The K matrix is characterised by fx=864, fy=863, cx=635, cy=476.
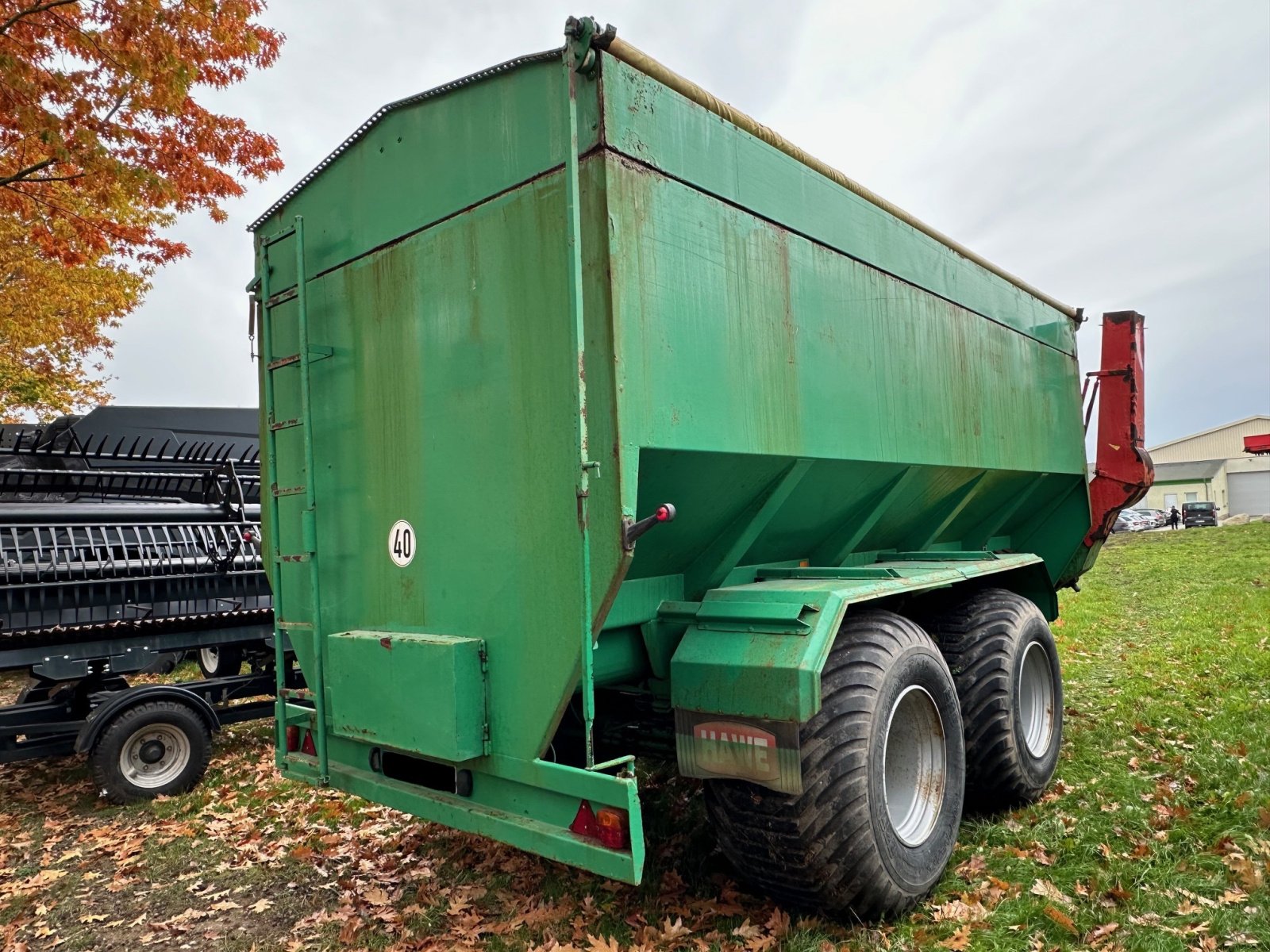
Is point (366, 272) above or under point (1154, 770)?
above

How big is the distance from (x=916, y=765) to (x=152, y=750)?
4.70 metres

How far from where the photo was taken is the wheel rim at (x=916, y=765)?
362cm

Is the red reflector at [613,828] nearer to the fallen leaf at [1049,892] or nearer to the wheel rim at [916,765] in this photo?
the wheel rim at [916,765]

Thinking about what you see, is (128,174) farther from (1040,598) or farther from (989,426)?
(1040,598)

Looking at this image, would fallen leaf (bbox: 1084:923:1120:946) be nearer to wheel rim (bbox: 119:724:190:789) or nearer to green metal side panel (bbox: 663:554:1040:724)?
green metal side panel (bbox: 663:554:1040:724)

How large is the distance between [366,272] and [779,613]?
224 centimetres

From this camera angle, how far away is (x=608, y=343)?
2.74m

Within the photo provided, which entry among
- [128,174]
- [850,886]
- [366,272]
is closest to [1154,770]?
[850,886]

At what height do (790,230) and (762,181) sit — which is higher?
(762,181)

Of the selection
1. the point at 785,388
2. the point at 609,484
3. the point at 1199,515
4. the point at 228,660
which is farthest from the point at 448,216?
the point at 1199,515

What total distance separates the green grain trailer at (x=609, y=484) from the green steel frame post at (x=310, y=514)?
2cm

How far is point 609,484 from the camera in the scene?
108 inches

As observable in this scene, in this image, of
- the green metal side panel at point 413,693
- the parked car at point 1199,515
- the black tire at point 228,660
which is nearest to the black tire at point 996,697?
the green metal side panel at point 413,693

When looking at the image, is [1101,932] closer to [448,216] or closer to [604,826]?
[604,826]
